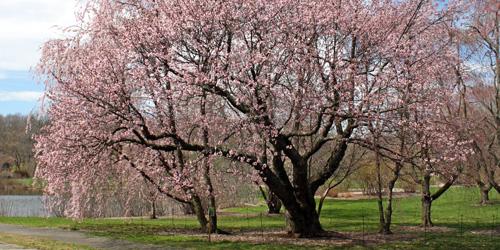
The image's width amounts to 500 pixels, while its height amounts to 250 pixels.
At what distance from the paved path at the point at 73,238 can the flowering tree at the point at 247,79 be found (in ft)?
7.19

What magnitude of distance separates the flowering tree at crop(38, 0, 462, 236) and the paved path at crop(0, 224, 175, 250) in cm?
219

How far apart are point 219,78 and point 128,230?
9.17 m

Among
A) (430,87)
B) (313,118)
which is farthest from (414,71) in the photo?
(313,118)

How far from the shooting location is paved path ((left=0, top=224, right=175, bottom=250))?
632 inches

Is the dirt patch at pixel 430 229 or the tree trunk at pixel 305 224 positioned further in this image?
the dirt patch at pixel 430 229

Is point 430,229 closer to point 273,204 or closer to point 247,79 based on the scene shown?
point 247,79

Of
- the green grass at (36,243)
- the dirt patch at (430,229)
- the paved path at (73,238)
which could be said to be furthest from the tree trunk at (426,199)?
the green grass at (36,243)

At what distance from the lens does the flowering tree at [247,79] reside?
15.0 m

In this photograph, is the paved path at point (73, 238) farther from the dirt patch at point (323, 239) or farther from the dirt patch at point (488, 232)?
the dirt patch at point (488, 232)

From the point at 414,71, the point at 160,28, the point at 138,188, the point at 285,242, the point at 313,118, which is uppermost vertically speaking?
the point at 160,28

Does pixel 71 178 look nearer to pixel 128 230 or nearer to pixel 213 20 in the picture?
pixel 128 230

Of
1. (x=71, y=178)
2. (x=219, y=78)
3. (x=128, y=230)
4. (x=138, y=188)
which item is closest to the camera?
(x=219, y=78)

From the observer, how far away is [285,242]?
16.8m

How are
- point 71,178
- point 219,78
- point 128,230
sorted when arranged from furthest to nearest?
1. point 128,230
2. point 71,178
3. point 219,78
